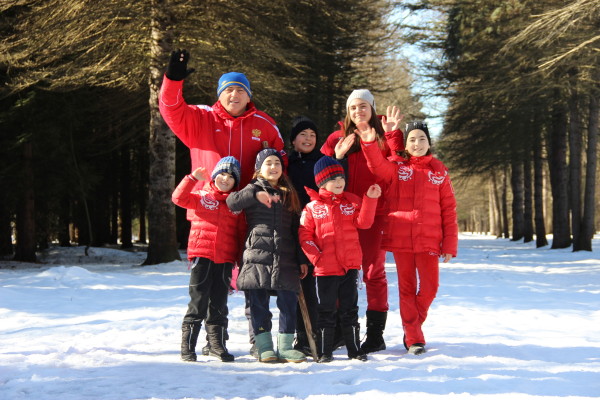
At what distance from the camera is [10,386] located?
3.82m

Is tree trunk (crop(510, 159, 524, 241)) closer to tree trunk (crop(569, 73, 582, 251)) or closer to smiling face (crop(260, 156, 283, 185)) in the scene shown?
tree trunk (crop(569, 73, 582, 251))

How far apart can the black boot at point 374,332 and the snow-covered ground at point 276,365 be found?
13cm

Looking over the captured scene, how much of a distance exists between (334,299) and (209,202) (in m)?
1.21

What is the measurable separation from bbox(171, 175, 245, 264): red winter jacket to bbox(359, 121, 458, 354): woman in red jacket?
3.93ft

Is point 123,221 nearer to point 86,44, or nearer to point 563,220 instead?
point 86,44

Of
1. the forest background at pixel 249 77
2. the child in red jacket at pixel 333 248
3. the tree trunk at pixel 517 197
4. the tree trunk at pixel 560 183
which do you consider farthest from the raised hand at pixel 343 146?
the tree trunk at pixel 517 197

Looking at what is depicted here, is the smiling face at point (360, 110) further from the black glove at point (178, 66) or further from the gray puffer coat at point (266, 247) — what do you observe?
the black glove at point (178, 66)

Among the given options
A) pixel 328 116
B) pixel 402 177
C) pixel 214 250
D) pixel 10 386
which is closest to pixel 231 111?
pixel 214 250

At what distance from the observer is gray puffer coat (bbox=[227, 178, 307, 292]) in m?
4.72

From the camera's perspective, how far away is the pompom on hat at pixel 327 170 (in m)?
4.78

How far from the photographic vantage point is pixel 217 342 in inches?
192

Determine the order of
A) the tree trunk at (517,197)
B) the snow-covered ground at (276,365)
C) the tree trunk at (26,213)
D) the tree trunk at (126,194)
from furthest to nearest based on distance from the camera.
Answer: the tree trunk at (517,197), the tree trunk at (126,194), the tree trunk at (26,213), the snow-covered ground at (276,365)

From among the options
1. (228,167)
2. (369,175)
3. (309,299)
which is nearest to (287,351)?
(309,299)

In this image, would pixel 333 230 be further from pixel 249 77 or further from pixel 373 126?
pixel 249 77
